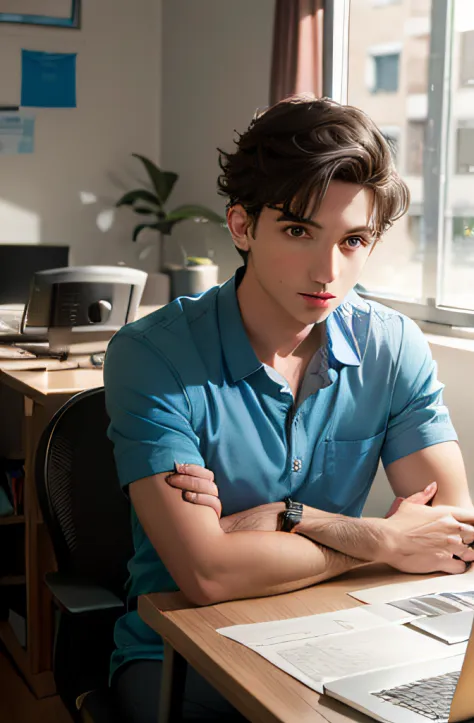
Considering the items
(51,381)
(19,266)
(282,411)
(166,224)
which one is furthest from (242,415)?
(166,224)

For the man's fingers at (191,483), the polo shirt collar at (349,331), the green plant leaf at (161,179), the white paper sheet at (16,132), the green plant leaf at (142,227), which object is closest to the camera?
the man's fingers at (191,483)

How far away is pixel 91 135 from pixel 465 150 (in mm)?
2641

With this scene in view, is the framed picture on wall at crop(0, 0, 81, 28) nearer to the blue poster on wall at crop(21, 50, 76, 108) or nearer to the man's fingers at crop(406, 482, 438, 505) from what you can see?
the blue poster on wall at crop(21, 50, 76, 108)

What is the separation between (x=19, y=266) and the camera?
3.77 metres

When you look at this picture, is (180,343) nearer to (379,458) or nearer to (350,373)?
(350,373)

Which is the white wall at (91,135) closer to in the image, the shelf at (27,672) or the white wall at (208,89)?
the white wall at (208,89)

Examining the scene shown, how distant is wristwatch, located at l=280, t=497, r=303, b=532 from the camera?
1297 mm

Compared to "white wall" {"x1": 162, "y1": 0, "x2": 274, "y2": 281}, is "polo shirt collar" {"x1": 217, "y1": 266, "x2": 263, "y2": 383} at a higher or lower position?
lower

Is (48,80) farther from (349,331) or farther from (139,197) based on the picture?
(349,331)

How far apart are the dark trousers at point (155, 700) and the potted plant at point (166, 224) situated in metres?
2.73

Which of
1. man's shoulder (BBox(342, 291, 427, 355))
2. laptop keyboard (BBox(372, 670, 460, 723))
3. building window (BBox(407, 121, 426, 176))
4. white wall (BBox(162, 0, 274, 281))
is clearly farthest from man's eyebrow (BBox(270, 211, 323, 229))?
white wall (BBox(162, 0, 274, 281))

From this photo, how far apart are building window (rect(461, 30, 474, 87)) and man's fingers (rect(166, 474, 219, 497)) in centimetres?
205

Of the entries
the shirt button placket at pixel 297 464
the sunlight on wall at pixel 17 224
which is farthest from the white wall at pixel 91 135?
the shirt button placket at pixel 297 464

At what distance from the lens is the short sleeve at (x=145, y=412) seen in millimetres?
1277
